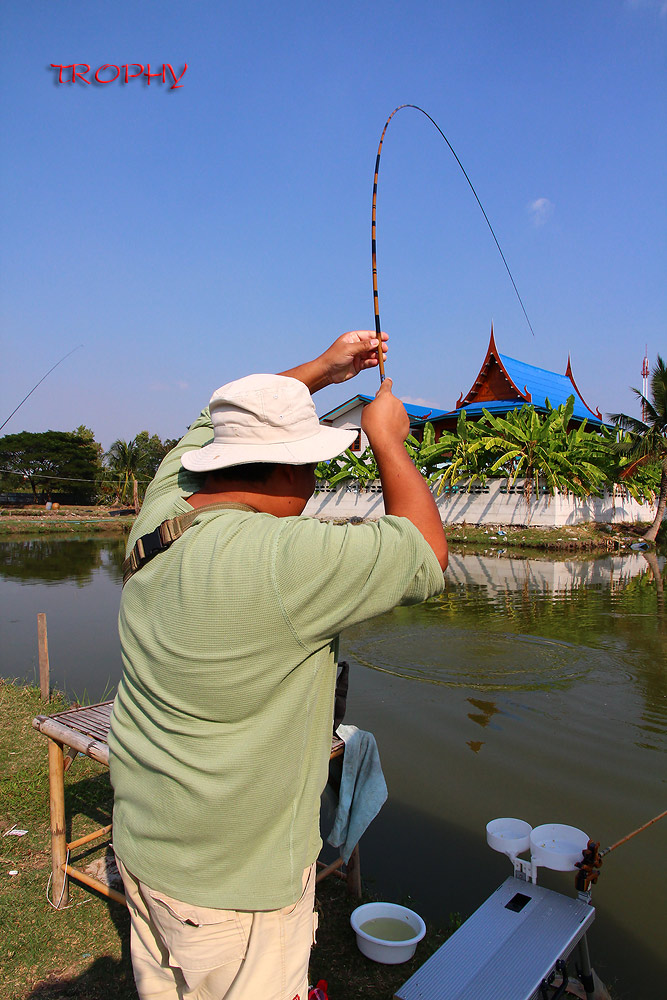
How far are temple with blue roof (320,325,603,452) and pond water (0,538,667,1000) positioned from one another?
12.9m

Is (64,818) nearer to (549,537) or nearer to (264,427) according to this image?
(264,427)

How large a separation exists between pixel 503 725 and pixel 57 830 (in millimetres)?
3614

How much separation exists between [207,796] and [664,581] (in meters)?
13.4

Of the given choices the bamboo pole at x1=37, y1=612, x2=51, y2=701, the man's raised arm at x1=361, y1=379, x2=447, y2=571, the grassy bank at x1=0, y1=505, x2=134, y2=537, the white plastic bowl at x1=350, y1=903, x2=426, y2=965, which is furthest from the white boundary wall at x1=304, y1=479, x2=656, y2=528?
the man's raised arm at x1=361, y1=379, x2=447, y2=571

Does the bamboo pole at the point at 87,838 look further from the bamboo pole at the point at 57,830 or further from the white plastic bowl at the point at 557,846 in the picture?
the white plastic bowl at the point at 557,846

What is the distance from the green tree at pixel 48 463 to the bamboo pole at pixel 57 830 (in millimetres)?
39762

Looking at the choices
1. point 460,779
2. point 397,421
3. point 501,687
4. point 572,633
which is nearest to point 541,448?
point 572,633

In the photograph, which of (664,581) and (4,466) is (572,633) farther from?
(4,466)

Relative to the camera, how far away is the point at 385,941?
2539 mm

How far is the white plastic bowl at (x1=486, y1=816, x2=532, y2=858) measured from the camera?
2.43m

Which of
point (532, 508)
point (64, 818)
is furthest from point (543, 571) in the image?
point (64, 818)

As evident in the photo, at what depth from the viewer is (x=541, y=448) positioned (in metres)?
19.0

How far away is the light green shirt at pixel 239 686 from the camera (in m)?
A: 1.13

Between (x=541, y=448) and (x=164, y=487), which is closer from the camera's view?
(x=164, y=487)
